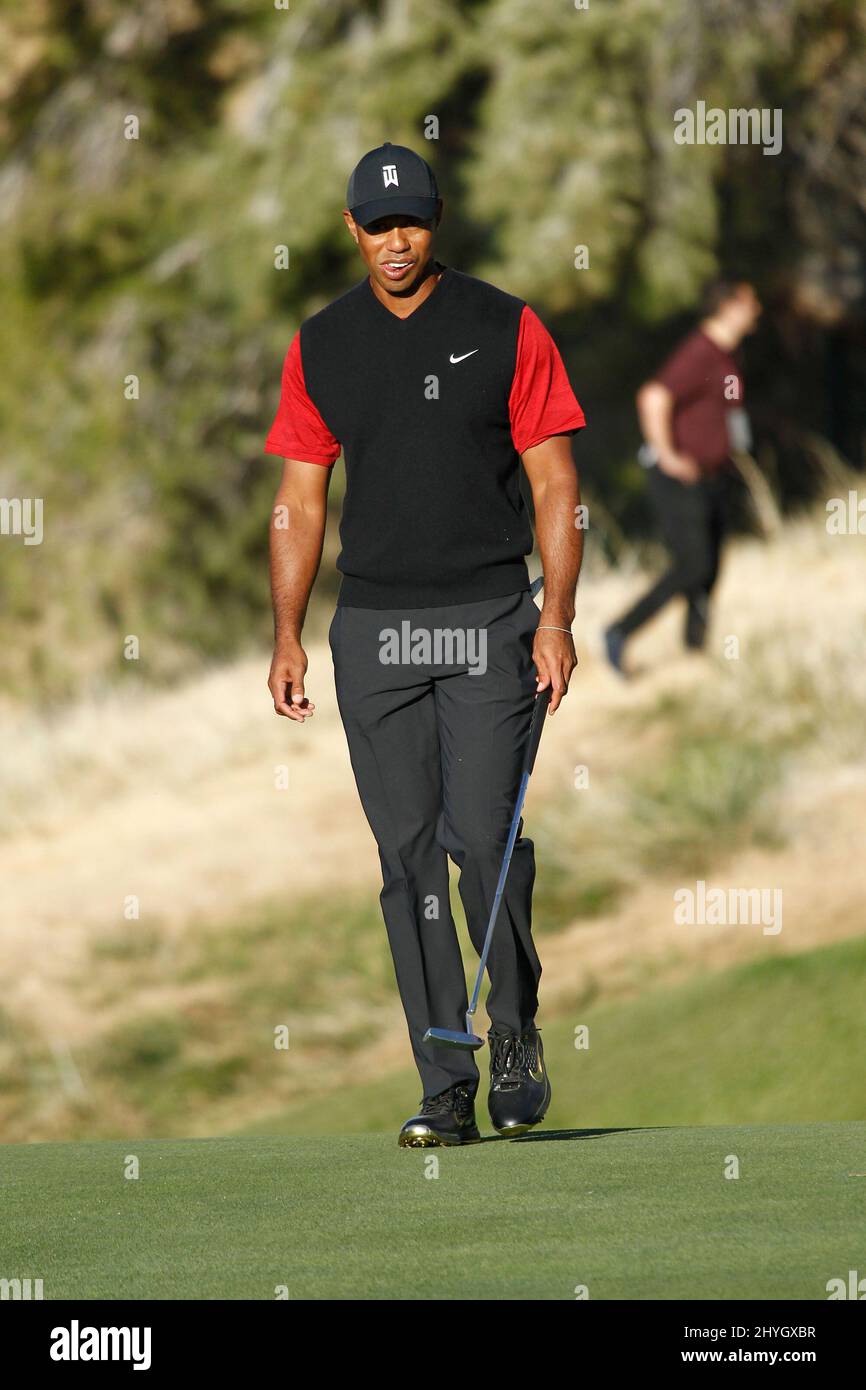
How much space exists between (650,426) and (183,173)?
288 inches

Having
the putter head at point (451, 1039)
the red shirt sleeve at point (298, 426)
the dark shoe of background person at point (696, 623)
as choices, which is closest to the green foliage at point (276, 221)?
the dark shoe of background person at point (696, 623)

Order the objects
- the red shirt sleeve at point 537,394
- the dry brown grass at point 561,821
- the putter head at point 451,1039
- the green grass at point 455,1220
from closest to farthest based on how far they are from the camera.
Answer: the green grass at point 455,1220 < the putter head at point 451,1039 < the red shirt sleeve at point 537,394 < the dry brown grass at point 561,821

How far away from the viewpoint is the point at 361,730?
4828 millimetres

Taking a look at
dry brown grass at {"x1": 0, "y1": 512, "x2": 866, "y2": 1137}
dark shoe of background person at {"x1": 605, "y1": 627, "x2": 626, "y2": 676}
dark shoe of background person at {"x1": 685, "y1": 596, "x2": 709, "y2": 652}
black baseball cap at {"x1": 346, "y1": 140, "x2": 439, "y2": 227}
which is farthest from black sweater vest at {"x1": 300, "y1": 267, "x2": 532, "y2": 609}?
dark shoe of background person at {"x1": 685, "y1": 596, "x2": 709, "y2": 652}

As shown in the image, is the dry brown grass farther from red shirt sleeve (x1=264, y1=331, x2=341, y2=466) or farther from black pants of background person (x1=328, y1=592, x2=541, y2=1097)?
red shirt sleeve (x1=264, y1=331, x2=341, y2=466)

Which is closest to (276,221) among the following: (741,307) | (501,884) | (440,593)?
(741,307)

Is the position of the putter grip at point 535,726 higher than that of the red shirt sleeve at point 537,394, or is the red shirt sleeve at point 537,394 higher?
the red shirt sleeve at point 537,394

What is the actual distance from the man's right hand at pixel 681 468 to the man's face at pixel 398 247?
6879 mm

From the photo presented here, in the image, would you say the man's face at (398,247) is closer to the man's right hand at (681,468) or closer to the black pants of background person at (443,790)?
the black pants of background person at (443,790)

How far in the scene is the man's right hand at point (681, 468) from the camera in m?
11.5

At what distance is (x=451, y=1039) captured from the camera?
4617 mm

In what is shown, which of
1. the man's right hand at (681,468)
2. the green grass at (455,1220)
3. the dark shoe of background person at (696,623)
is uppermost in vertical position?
the man's right hand at (681,468)

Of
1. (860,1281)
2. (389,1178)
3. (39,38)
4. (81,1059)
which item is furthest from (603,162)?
(860,1281)

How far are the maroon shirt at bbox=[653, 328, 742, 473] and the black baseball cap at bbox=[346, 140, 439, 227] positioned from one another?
7030 millimetres
